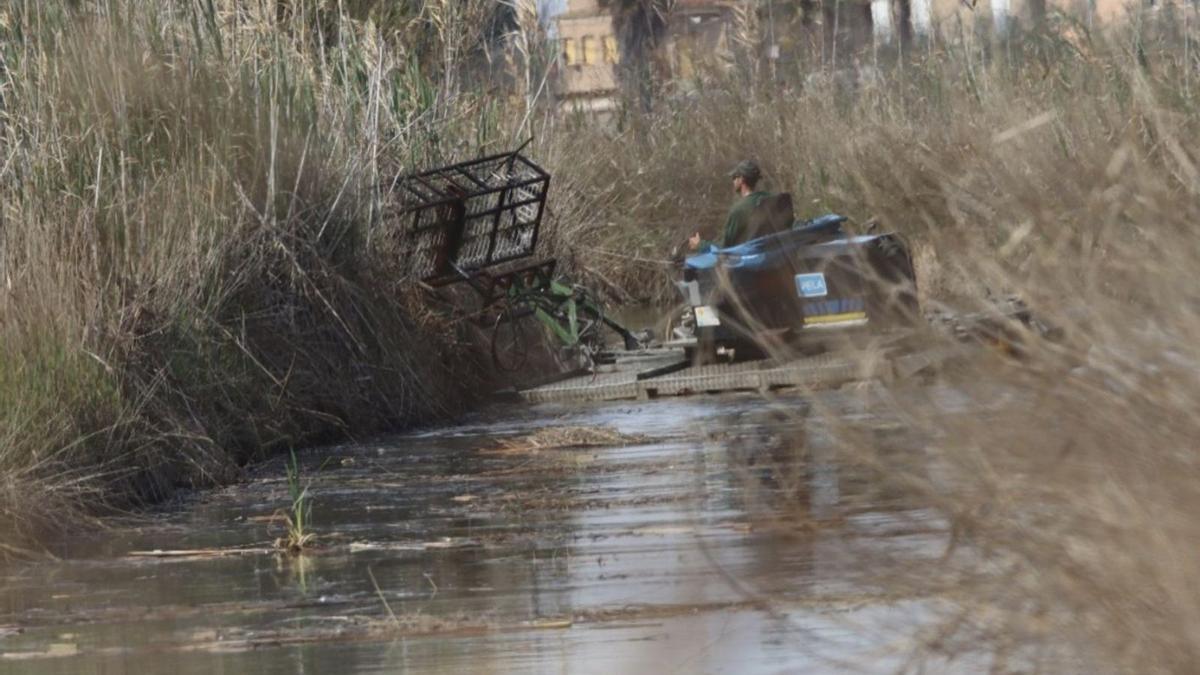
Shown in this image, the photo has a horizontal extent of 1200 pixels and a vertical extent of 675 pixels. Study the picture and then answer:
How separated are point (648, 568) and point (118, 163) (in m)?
6.23

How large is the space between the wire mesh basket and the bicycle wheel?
47 centimetres

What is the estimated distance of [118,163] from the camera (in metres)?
14.1

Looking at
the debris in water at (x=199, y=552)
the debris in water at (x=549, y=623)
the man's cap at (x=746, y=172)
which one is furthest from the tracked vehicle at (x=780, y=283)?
the debris in water at (x=549, y=623)

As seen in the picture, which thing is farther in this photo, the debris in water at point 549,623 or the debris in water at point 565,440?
the debris in water at point 565,440

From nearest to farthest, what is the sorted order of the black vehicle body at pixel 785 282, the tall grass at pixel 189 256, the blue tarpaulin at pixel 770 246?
the tall grass at pixel 189 256
the black vehicle body at pixel 785 282
the blue tarpaulin at pixel 770 246

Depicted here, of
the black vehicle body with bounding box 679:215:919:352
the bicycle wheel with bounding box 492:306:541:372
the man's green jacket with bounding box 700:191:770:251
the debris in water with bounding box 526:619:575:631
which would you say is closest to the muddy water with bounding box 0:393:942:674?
the debris in water with bounding box 526:619:575:631

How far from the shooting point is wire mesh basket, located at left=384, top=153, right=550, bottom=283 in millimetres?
17125

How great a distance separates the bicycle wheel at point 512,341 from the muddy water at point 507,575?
170 inches

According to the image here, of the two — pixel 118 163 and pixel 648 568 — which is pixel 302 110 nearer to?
pixel 118 163

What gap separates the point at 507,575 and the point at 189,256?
508 cm

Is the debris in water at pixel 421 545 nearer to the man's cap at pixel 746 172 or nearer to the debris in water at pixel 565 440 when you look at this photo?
the debris in water at pixel 565 440

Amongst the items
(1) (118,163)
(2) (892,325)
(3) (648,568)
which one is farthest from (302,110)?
(2) (892,325)

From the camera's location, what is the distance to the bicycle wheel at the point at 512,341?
59.4ft

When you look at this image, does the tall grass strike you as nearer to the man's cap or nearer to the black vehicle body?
the black vehicle body
